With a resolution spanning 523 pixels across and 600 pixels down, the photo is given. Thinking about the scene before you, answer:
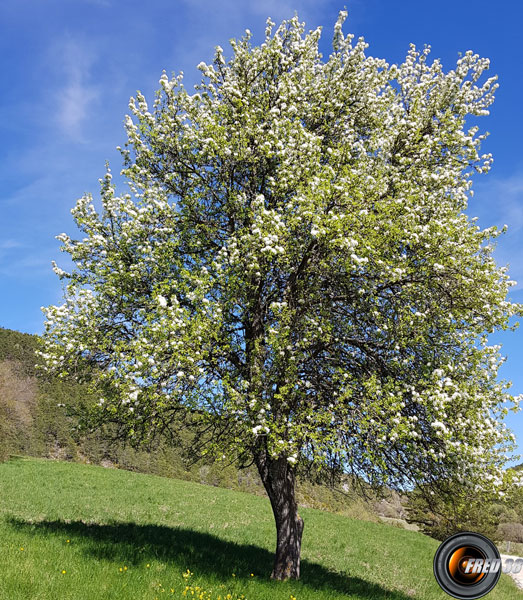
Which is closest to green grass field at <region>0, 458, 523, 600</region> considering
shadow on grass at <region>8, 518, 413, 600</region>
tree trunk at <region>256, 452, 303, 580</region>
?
shadow on grass at <region>8, 518, 413, 600</region>

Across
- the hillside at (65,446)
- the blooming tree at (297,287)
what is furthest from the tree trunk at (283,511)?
the hillside at (65,446)

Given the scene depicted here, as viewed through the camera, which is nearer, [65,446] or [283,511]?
[283,511]

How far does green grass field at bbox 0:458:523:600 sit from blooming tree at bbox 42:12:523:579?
2.66m

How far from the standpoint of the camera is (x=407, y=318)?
11039 mm

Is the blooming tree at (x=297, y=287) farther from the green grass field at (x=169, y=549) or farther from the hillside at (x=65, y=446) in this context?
the hillside at (x=65, y=446)

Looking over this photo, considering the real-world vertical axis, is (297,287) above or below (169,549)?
above

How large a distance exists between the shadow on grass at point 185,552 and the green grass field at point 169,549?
55 millimetres

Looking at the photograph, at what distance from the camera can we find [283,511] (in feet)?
42.1

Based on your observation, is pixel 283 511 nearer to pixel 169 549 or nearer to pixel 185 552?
pixel 185 552

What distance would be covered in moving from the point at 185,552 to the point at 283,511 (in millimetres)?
3495

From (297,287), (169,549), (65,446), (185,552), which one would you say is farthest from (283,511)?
(65,446)

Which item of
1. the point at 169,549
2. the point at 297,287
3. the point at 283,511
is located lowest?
the point at 169,549

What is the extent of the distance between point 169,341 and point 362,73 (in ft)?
35.7

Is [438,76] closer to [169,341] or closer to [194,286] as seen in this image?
[194,286]
